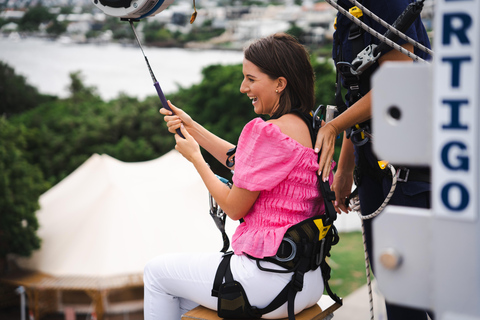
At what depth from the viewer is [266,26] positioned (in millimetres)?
29266

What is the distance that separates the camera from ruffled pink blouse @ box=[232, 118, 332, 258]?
171 cm

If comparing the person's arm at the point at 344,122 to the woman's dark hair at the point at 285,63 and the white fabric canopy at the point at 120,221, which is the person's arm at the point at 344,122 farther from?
the white fabric canopy at the point at 120,221

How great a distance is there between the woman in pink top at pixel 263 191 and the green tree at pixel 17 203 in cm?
982

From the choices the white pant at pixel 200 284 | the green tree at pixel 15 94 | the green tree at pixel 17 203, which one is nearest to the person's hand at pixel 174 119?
the white pant at pixel 200 284

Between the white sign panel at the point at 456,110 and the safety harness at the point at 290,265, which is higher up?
the white sign panel at the point at 456,110

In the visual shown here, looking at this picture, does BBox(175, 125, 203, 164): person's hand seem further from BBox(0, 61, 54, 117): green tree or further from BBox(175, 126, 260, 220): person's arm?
BBox(0, 61, 54, 117): green tree

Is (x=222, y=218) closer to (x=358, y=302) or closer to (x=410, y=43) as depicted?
(x=410, y=43)

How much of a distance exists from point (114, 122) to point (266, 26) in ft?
42.1

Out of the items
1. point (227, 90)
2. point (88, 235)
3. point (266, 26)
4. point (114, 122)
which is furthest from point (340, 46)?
point (266, 26)

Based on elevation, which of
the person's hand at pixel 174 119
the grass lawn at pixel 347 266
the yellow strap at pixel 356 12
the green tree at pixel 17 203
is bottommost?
the grass lawn at pixel 347 266

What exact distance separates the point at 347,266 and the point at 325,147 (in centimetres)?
1148

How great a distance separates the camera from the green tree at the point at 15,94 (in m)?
26.2

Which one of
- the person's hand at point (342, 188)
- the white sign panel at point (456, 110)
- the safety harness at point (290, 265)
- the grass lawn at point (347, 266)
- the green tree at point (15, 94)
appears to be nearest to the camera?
the white sign panel at point (456, 110)

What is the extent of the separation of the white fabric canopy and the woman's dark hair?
7.73 metres
